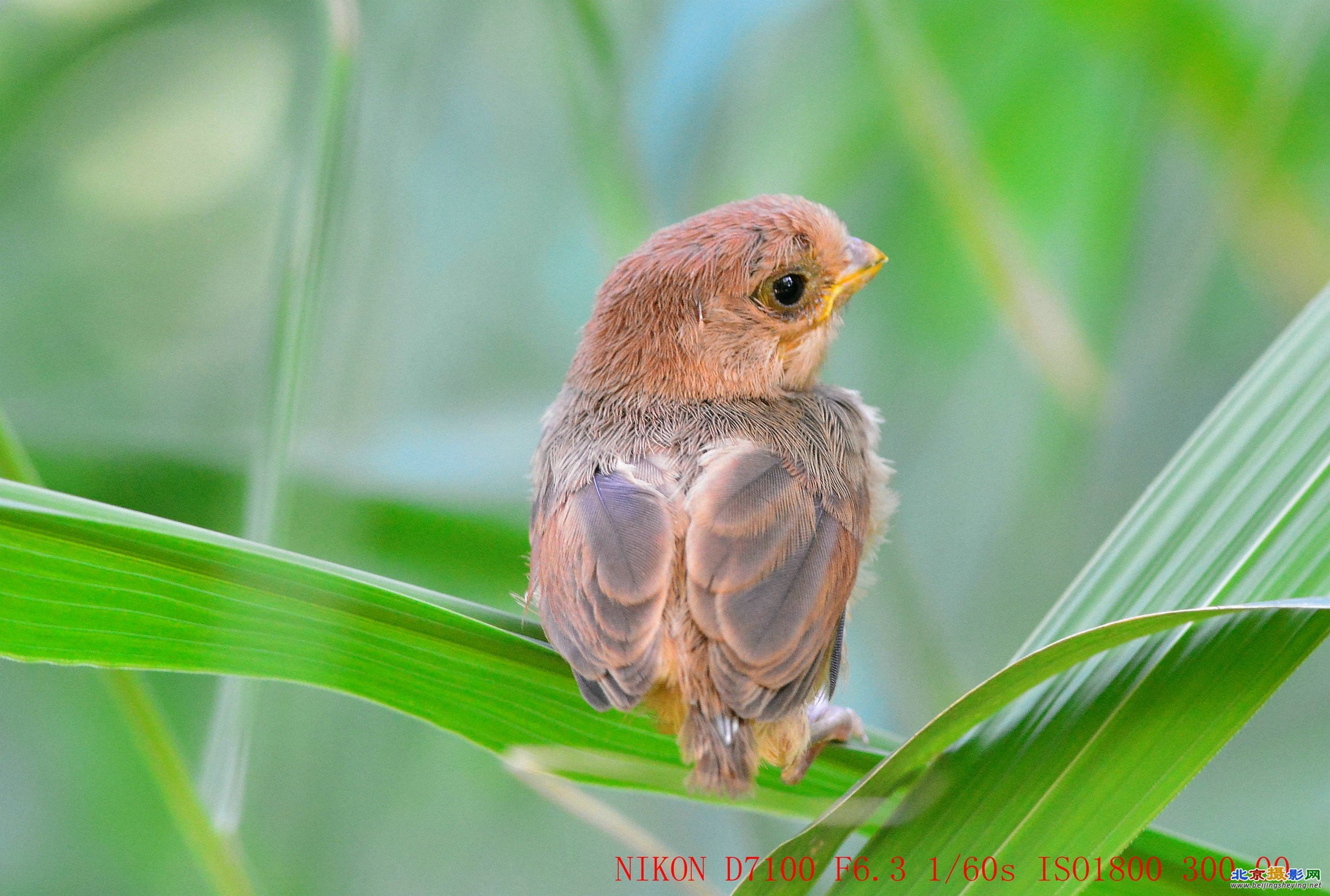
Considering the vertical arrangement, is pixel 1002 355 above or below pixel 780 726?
above

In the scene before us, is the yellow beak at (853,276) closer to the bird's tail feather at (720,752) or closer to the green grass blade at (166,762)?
the bird's tail feather at (720,752)

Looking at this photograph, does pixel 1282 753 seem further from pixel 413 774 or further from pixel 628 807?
pixel 413 774

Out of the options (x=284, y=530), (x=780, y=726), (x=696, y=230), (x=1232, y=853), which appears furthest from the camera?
(x=284, y=530)

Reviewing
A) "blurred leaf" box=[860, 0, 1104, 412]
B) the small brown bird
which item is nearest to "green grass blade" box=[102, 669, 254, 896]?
the small brown bird

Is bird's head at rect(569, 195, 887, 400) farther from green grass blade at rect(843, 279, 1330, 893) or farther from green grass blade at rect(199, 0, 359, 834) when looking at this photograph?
green grass blade at rect(843, 279, 1330, 893)

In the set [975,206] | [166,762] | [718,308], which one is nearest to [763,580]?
[718,308]

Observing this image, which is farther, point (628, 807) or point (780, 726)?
point (628, 807)

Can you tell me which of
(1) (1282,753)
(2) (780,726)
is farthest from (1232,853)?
(1) (1282,753)
